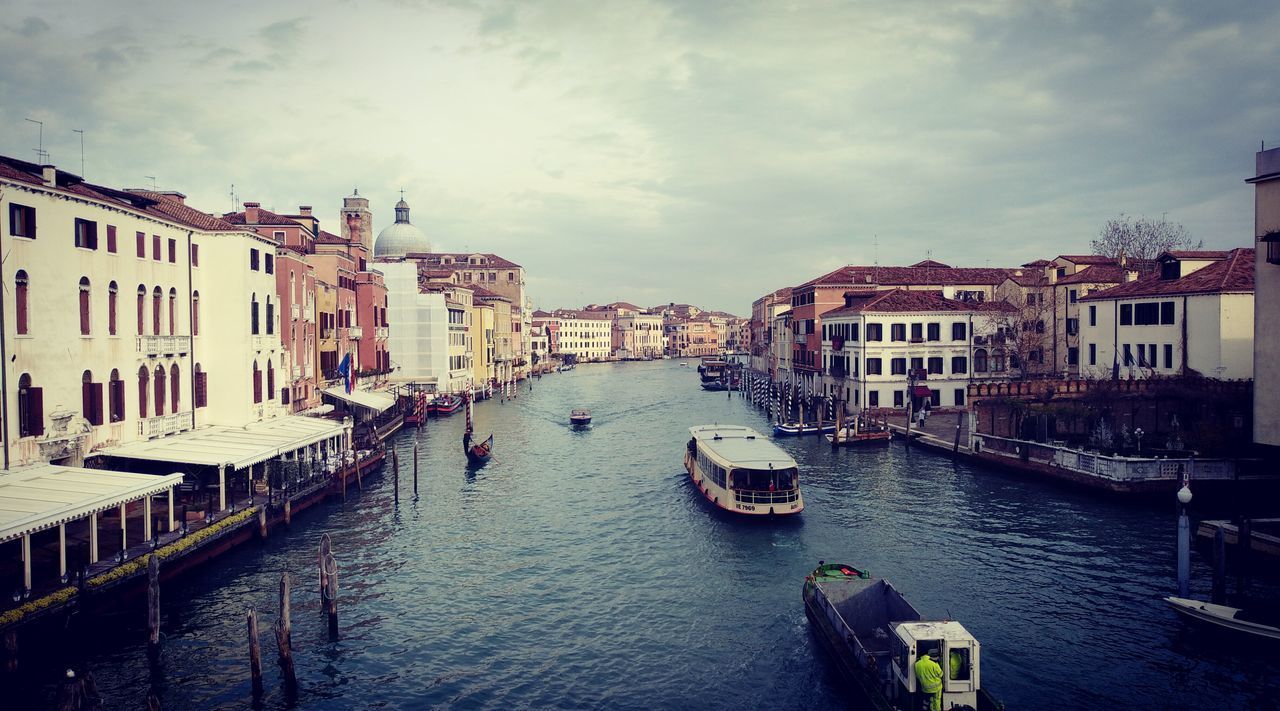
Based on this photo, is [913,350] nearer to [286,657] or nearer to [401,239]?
[286,657]

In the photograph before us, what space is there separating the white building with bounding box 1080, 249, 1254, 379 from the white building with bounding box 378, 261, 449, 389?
2045 inches

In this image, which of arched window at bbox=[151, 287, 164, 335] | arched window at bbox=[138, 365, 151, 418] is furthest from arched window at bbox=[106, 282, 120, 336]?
arched window at bbox=[151, 287, 164, 335]

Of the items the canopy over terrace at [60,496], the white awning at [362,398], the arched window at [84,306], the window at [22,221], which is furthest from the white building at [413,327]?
the window at [22,221]

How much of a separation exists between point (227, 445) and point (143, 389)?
3.23 m

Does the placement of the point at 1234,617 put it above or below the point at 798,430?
below

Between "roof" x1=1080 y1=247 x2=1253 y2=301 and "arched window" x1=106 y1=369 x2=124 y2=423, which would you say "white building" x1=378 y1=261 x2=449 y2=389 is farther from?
"roof" x1=1080 y1=247 x2=1253 y2=301

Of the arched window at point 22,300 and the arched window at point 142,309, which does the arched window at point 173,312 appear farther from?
the arched window at point 22,300

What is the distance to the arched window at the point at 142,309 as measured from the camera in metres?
27.0

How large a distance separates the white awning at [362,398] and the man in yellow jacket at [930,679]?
38627 millimetres

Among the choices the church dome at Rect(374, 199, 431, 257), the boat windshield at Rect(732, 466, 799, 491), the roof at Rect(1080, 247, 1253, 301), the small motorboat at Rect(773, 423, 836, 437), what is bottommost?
the small motorboat at Rect(773, 423, 836, 437)

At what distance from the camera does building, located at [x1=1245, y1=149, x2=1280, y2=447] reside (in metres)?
26.6

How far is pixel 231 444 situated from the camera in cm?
2848

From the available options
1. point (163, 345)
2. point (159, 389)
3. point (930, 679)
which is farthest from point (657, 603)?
point (163, 345)

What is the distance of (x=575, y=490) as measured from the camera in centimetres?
3688
